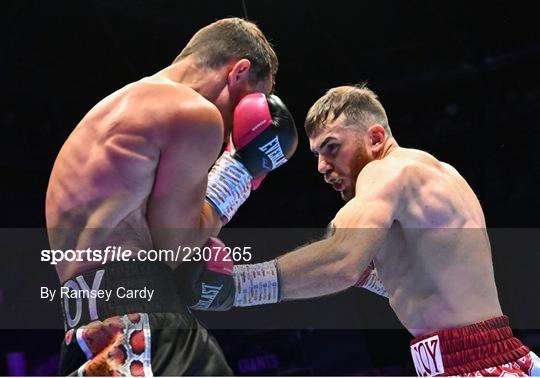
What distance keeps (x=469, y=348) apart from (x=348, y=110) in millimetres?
1100

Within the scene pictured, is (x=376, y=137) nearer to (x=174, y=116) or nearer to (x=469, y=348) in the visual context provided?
(x=469, y=348)

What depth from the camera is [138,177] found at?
1.99 m

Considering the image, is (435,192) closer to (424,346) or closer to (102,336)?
(424,346)

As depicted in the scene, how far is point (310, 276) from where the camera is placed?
8.80ft

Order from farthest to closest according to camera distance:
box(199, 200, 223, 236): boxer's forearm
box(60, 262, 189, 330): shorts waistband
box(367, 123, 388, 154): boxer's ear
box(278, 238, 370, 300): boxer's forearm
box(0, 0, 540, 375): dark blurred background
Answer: box(0, 0, 540, 375): dark blurred background, box(367, 123, 388, 154): boxer's ear, box(278, 238, 370, 300): boxer's forearm, box(199, 200, 223, 236): boxer's forearm, box(60, 262, 189, 330): shorts waistband

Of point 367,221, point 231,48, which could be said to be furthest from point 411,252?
point 231,48

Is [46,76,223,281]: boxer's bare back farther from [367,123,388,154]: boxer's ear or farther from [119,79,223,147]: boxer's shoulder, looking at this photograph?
[367,123,388,154]: boxer's ear

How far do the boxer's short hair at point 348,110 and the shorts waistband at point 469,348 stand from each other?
3.06ft

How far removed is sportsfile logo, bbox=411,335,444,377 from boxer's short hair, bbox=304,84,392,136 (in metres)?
0.93

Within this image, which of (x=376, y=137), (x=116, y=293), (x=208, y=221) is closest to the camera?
(x=116, y=293)

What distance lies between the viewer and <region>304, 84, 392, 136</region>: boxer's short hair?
10.2 feet

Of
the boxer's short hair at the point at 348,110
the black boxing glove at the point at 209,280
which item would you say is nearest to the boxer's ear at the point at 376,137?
the boxer's short hair at the point at 348,110

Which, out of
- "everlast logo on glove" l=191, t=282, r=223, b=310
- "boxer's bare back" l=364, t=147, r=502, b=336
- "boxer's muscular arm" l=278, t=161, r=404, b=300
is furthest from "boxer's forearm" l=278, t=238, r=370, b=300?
"everlast logo on glove" l=191, t=282, r=223, b=310

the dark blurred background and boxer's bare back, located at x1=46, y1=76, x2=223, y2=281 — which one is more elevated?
boxer's bare back, located at x1=46, y1=76, x2=223, y2=281
